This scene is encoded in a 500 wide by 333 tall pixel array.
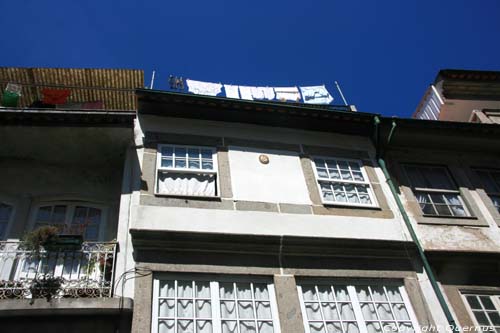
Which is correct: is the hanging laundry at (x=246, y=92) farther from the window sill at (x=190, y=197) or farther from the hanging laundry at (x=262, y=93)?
the window sill at (x=190, y=197)

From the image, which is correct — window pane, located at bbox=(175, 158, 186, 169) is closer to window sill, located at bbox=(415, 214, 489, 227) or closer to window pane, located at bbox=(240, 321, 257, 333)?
window pane, located at bbox=(240, 321, 257, 333)

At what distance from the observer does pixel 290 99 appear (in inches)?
541

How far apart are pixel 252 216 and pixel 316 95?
6529 millimetres

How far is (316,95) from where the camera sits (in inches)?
553

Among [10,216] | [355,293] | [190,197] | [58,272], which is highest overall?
[10,216]

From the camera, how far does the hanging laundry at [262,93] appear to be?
43.9ft

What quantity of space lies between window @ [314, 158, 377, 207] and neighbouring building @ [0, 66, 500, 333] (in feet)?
0.14

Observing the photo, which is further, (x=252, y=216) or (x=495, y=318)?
(x=252, y=216)

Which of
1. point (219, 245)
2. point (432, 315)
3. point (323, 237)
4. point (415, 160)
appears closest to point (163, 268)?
point (219, 245)

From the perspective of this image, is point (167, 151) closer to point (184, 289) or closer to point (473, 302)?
point (184, 289)

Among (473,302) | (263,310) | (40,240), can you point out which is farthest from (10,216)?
(473,302)

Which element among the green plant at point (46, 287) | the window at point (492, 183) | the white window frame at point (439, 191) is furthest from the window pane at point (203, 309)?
the window at point (492, 183)

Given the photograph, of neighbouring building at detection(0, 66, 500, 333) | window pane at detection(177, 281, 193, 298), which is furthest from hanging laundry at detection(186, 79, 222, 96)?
window pane at detection(177, 281, 193, 298)

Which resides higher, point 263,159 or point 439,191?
point 263,159
